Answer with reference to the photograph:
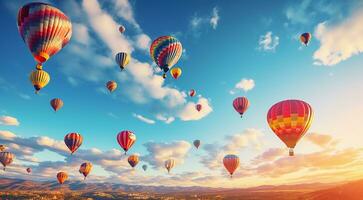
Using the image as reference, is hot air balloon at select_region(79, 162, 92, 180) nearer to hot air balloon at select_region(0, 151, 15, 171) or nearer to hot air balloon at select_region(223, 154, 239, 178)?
hot air balloon at select_region(0, 151, 15, 171)

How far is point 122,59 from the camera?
227 ft

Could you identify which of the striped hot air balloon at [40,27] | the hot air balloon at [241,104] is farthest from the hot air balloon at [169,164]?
the striped hot air balloon at [40,27]

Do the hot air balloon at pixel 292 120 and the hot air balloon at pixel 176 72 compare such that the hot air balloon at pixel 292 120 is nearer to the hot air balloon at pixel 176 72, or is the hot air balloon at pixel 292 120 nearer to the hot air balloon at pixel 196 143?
the hot air balloon at pixel 176 72

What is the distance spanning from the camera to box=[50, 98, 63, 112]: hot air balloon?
76.9 meters

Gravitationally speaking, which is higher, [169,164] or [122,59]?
[122,59]

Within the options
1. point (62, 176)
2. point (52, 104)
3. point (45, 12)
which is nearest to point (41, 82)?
point (52, 104)

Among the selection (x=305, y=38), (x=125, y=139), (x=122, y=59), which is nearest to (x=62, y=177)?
(x=125, y=139)

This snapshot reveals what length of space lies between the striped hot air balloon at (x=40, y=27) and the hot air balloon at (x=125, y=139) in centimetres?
3712

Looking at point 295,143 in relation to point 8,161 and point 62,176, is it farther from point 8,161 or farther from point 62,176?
point 62,176

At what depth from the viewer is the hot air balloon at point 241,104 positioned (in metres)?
70.9

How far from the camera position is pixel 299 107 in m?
43.4

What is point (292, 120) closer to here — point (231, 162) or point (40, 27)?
point (40, 27)

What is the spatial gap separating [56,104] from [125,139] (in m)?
22.1

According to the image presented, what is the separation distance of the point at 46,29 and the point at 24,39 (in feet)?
14.0
